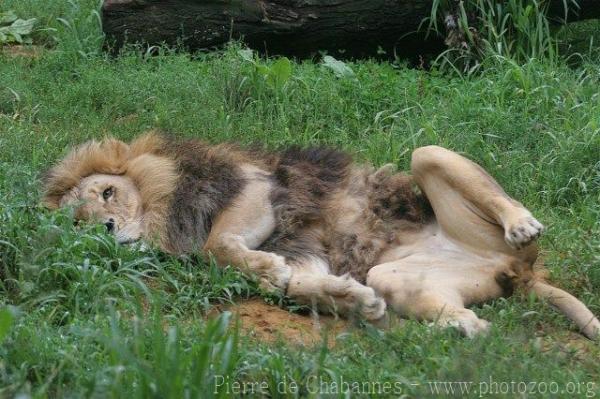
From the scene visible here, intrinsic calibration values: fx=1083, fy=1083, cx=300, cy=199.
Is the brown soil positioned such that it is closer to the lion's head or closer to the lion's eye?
the lion's head

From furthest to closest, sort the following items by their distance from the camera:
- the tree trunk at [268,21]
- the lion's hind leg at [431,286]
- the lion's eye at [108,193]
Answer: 1. the tree trunk at [268,21]
2. the lion's eye at [108,193]
3. the lion's hind leg at [431,286]

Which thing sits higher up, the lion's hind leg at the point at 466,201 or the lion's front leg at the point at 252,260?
the lion's hind leg at the point at 466,201

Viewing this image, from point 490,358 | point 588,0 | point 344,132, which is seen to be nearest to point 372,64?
point 344,132

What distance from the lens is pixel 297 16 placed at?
28.3 feet

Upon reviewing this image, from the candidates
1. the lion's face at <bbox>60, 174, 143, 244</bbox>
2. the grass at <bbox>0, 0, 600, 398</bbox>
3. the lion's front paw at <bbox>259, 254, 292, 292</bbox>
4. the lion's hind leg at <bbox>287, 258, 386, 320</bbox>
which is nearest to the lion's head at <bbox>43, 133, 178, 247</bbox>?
the lion's face at <bbox>60, 174, 143, 244</bbox>

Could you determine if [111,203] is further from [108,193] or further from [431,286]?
[431,286]

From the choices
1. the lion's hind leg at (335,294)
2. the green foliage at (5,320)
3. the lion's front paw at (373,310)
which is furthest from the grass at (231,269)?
the lion's front paw at (373,310)

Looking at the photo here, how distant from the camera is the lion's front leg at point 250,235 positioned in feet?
17.9

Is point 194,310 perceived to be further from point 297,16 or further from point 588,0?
point 588,0

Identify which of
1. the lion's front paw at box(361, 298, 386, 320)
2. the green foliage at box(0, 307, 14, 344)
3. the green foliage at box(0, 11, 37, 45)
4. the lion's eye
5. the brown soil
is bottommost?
the green foliage at box(0, 11, 37, 45)

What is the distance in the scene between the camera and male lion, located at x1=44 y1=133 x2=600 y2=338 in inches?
209

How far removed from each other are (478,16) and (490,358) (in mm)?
5072

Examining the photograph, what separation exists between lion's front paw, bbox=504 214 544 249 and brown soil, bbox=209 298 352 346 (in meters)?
0.89

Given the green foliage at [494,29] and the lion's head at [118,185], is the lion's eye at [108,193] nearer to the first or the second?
the lion's head at [118,185]
